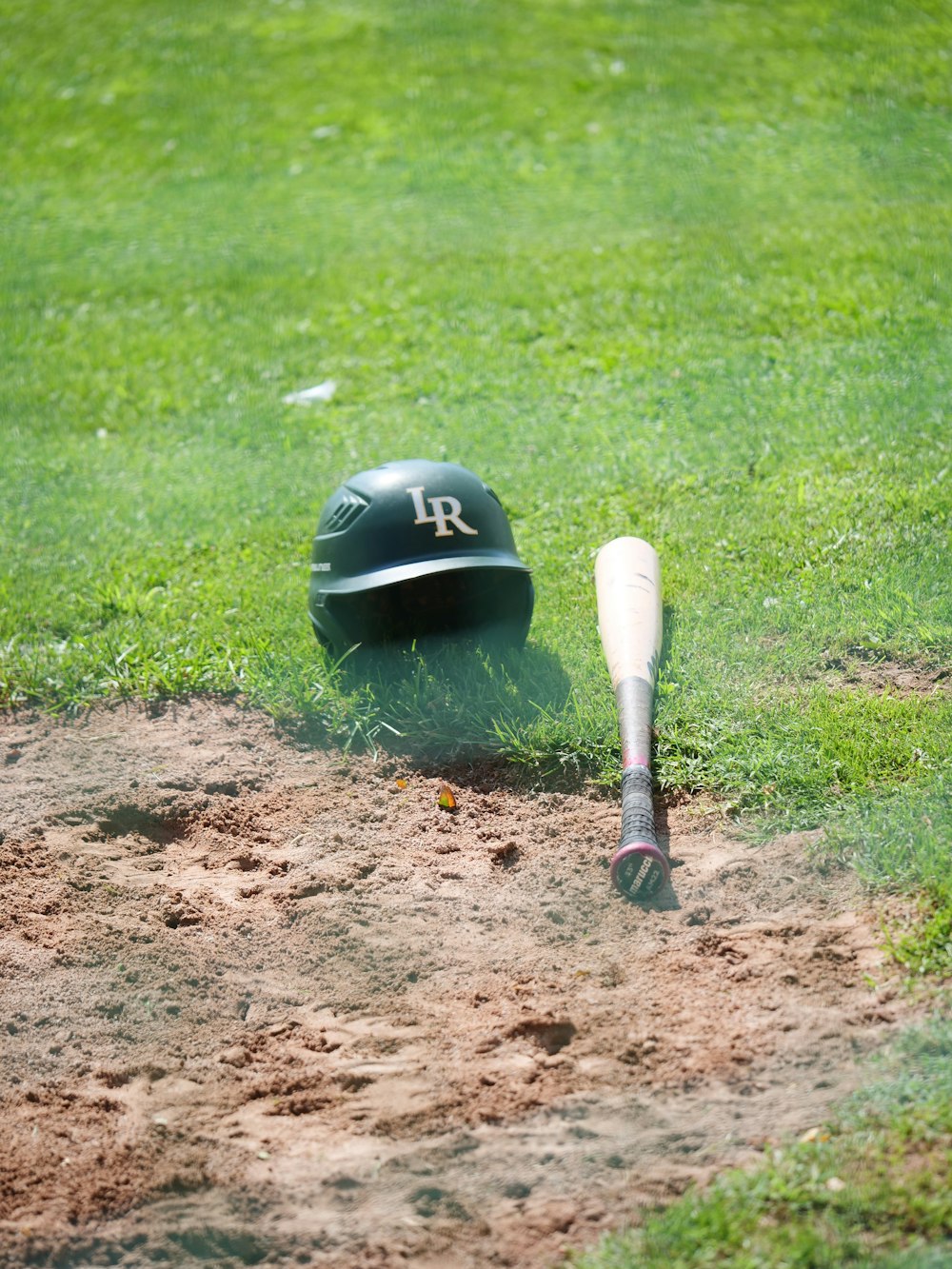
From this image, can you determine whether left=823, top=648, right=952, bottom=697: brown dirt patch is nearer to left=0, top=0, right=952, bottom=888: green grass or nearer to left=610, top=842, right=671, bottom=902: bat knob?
left=0, top=0, right=952, bottom=888: green grass

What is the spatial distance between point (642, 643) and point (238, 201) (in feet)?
27.4

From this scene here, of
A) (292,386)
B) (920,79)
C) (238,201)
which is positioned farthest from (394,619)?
(920,79)

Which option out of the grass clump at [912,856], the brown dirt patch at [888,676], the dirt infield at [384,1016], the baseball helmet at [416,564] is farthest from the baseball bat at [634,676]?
the brown dirt patch at [888,676]

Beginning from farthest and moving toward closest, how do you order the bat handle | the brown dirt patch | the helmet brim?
the helmet brim → the brown dirt patch → the bat handle

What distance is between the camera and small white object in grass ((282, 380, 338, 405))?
8.14 metres

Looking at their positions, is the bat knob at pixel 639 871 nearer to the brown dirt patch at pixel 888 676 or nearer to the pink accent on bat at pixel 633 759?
the pink accent on bat at pixel 633 759

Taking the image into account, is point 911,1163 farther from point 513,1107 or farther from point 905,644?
point 905,644

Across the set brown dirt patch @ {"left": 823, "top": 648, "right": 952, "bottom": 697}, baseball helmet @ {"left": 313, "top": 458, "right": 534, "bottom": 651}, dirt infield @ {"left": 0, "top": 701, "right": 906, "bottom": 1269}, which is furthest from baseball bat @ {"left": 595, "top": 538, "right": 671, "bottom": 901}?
brown dirt patch @ {"left": 823, "top": 648, "right": 952, "bottom": 697}

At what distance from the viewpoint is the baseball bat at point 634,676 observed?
3834 mm

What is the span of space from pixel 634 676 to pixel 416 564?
102cm

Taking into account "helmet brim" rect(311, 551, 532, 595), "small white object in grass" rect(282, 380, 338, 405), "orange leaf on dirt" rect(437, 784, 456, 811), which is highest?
"helmet brim" rect(311, 551, 532, 595)

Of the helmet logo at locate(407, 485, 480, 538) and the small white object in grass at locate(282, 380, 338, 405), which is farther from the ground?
the helmet logo at locate(407, 485, 480, 538)

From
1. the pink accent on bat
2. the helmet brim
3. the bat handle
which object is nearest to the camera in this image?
the bat handle

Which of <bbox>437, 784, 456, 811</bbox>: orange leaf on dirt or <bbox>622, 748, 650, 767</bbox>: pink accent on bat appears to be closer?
<bbox>622, 748, 650, 767</bbox>: pink accent on bat
